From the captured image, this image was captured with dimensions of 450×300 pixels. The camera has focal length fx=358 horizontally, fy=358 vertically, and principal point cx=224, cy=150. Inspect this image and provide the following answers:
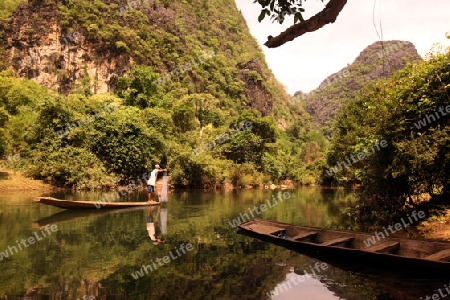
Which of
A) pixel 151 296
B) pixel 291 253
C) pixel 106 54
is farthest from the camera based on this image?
pixel 106 54

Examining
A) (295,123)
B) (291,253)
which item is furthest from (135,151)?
(295,123)

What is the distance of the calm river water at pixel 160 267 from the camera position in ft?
17.8

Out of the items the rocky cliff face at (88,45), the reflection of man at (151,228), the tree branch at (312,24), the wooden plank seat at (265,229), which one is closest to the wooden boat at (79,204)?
the reflection of man at (151,228)

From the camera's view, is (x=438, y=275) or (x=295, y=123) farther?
(x=295, y=123)

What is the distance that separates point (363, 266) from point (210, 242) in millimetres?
3714

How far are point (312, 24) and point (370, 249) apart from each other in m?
5.07

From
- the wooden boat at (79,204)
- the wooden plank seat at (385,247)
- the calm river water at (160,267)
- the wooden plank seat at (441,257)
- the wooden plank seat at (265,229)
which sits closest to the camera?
the calm river water at (160,267)

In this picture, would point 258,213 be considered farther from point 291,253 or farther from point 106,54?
point 106,54

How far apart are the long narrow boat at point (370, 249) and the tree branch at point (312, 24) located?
433 cm

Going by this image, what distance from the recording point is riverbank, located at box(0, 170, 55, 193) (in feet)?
67.3

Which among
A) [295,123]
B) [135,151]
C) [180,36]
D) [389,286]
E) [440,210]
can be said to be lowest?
[389,286]

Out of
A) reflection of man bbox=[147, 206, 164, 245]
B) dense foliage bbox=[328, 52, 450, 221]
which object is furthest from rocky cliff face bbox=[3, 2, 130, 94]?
dense foliage bbox=[328, 52, 450, 221]

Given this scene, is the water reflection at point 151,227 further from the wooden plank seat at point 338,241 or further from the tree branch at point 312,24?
the tree branch at point 312,24

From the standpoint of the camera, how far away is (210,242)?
29.7ft
